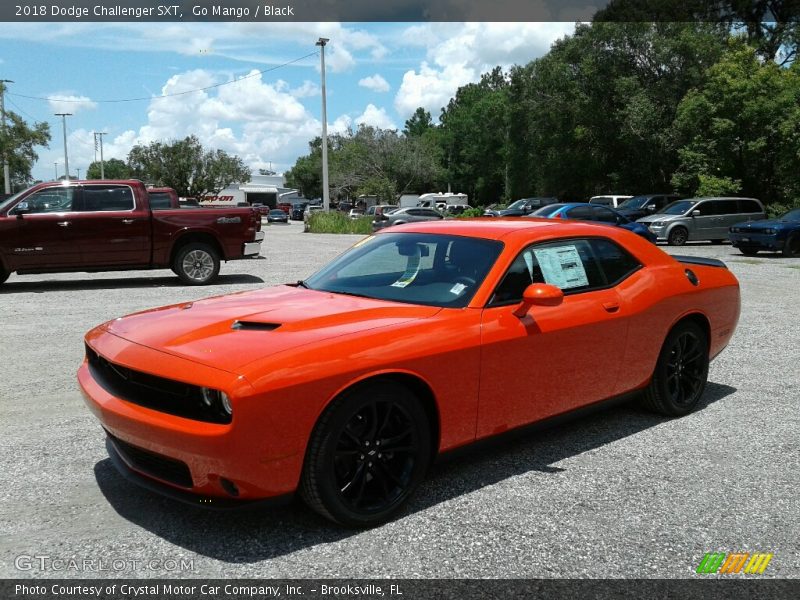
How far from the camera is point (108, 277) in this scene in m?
15.1

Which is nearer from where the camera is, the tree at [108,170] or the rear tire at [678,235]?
the rear tire at [678,235]

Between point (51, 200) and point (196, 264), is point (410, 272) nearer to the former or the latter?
point (196, 264)

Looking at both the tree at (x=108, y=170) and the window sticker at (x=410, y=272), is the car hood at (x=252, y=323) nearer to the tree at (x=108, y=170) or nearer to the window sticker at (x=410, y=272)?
the window sticker at (x=410, y=272)

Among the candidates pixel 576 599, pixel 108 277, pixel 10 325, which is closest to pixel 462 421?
pixel 576 599

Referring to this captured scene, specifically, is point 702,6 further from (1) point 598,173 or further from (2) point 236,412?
(2) point 236,412

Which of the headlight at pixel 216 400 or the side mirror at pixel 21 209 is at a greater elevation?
the side mirror at pixel 21 209

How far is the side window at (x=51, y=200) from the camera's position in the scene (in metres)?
12.8

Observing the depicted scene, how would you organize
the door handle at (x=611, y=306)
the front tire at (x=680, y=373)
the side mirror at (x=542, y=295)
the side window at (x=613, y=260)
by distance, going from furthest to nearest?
the front tire at (x=680, y=373)
the side window at (x=613, y=260)
the door handle at (x=611, y=306)
the side mirror at (x=542, y=295)

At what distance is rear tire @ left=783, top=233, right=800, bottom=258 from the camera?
20078 mm

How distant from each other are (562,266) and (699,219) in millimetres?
22178

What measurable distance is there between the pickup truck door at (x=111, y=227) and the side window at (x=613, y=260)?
10.1 metres

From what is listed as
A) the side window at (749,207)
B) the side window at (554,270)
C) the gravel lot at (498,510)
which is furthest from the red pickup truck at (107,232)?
the side window at (749,207)

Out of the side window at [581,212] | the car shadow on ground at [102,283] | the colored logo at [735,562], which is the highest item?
the side window at [581,212]

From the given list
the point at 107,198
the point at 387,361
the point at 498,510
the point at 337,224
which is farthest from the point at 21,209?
the point at 337,224
